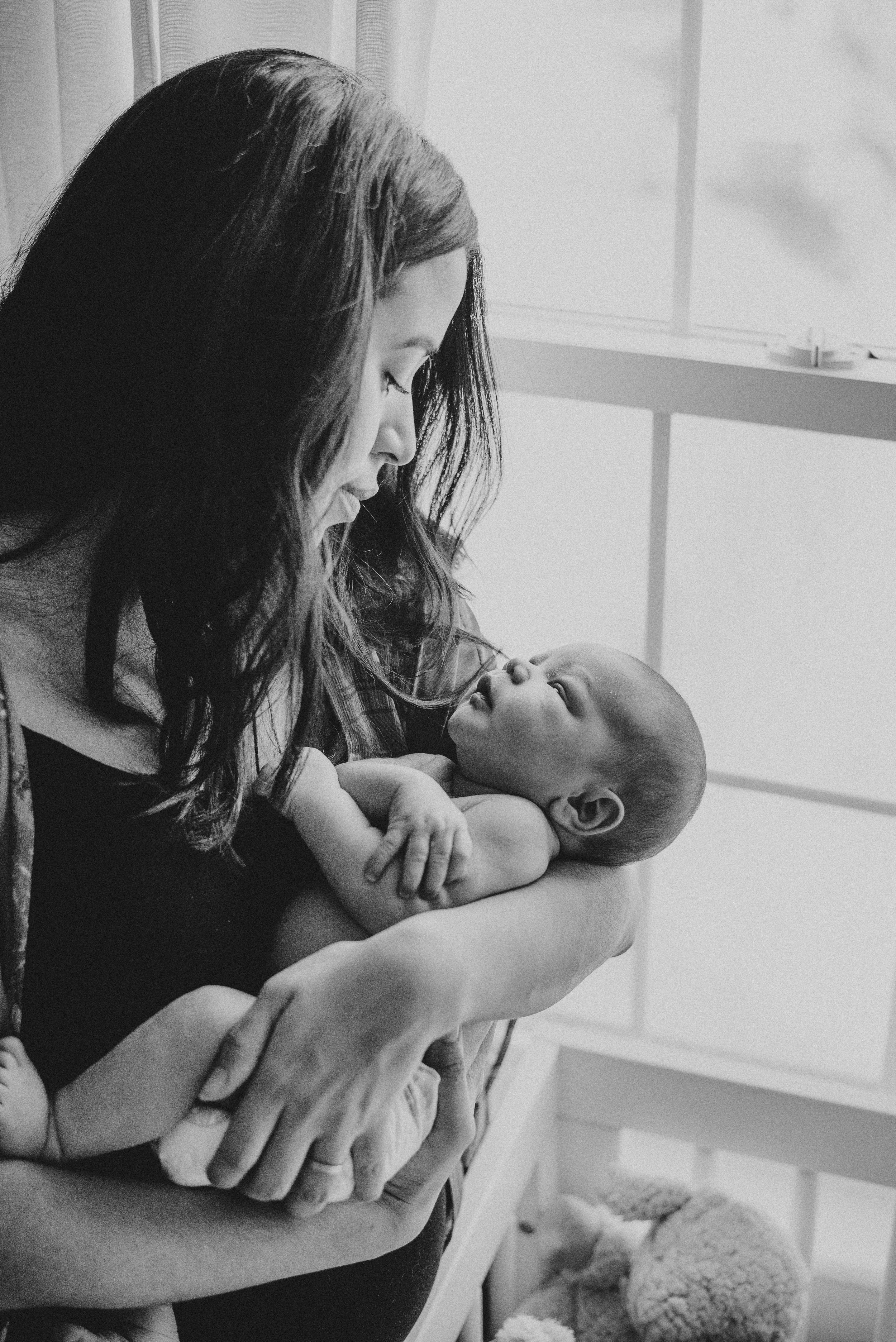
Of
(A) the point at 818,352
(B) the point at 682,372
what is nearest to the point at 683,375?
(B) the point at 682,372

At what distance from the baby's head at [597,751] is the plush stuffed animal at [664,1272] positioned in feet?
2.34

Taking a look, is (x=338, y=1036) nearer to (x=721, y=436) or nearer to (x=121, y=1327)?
(x=121, y=1327)

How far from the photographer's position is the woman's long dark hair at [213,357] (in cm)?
100

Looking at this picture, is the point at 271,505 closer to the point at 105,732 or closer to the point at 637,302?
the point at 105,732

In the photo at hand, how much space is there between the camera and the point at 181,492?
106 centimetres

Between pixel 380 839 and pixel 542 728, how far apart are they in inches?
7.4

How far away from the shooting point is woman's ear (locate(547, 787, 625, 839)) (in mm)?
1214

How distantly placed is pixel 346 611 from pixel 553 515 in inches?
20.4

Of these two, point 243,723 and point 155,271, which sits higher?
point 155,271

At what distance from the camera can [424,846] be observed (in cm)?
110

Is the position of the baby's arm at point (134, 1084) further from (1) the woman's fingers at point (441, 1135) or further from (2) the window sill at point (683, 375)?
(2) the window sill at point (683, 375)

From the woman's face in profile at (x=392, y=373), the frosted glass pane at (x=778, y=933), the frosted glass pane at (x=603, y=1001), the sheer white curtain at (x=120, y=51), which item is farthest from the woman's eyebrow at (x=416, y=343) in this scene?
the frosted glass pane at (x=603, y=1001)

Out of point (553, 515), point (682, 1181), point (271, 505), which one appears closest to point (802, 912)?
point (682, 1181)

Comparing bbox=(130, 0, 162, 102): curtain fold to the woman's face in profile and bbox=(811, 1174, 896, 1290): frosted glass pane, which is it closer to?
the woman's face in profile
